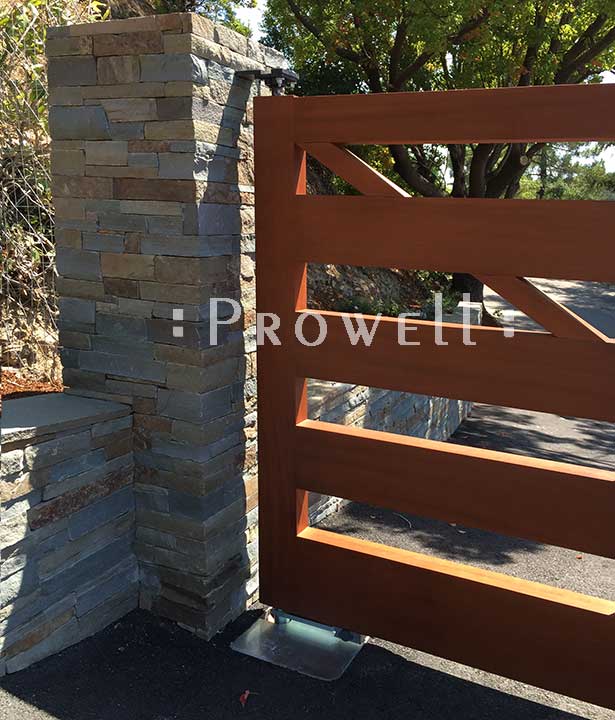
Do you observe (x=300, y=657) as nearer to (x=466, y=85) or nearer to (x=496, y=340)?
(x=496, y=340)

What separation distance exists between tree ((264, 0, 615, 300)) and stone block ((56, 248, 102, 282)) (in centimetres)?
694

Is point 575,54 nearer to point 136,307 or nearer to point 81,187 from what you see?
point 81,187

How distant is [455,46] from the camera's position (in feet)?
33.2

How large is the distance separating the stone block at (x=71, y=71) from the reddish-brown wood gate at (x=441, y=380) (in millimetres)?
755

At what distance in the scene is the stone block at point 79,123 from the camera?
305 cm

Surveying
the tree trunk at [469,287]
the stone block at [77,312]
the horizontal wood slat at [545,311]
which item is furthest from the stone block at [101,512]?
the tree trunk at [469,287]

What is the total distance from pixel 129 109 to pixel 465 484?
210 centimetres

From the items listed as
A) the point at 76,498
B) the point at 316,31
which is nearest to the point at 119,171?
the point at 76,498

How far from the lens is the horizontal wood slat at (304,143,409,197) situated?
9.44ft

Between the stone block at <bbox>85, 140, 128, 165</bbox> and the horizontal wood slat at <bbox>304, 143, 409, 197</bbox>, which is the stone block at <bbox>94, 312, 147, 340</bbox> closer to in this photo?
the stone block at <bbox>85, 140, 128, 165</bbox>

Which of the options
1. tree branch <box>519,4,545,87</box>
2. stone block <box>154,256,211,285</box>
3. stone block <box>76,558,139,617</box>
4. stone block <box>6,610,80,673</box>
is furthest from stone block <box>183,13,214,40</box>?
tree branch <box>519,4,545,87</box>

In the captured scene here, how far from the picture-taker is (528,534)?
9.32 feet

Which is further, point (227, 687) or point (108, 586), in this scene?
point (108, 586)

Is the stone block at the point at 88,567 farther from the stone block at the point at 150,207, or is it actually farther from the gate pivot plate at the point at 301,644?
the stone block at the point at 150,207
